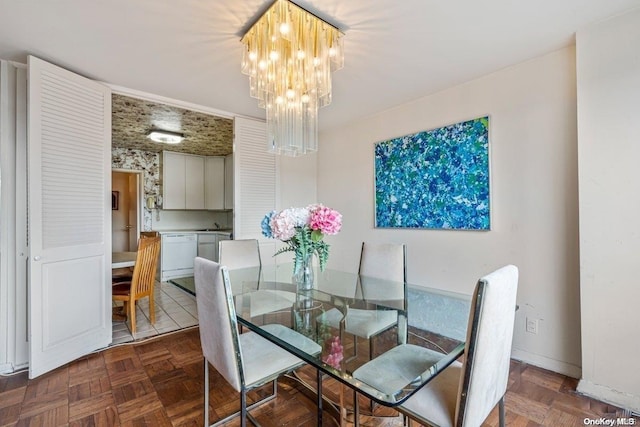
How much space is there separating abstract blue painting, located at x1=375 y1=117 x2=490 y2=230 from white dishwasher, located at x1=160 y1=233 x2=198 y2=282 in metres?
3.55

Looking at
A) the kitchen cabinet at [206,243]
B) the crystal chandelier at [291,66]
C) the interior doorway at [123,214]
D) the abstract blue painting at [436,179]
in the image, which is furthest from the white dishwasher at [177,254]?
the crystal chandelier at [291,66]

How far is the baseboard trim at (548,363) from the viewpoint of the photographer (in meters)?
2.00

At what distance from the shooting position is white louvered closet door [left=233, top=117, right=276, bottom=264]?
342 cm

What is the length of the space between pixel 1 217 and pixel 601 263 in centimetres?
407

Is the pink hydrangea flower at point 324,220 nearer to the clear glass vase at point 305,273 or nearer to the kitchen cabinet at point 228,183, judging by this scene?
the clear glass vase at point 305,273

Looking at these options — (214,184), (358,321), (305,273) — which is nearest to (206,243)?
(214,184)

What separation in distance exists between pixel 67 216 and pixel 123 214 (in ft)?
15.0

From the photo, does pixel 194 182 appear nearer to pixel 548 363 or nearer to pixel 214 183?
pixel 214 183

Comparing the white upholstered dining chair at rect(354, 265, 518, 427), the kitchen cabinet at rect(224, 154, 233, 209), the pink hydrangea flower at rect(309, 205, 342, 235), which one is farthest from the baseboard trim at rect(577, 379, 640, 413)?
the kitchen cabinet at rect(224, 154, 233, 209)

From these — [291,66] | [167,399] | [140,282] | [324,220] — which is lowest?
[167,399]

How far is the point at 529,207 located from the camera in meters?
2.21

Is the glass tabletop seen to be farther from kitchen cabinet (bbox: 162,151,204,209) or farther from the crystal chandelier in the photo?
kitchen cabinet (bbox: 162,151,204,209)

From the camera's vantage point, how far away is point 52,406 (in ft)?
5.74

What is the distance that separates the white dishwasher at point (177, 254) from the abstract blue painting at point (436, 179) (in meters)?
3.55
